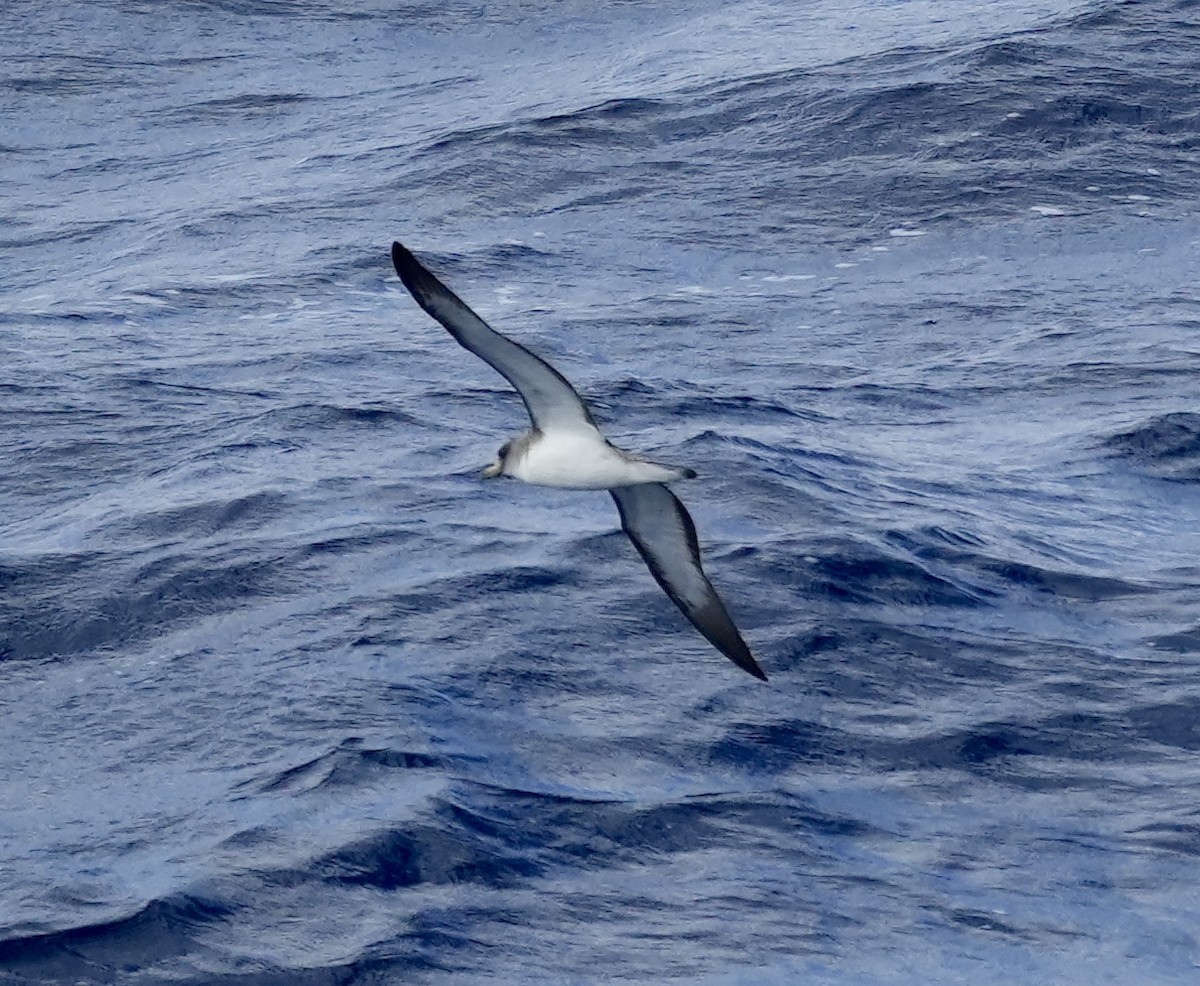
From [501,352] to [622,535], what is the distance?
4.84 meters

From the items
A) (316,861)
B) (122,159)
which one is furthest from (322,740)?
(122,159)

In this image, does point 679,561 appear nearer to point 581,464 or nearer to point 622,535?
point 581,464

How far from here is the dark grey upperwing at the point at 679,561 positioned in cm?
1140

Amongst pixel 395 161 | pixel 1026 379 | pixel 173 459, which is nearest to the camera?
pixel 173 459

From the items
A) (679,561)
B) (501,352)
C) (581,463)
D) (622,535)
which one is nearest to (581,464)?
(581,463)

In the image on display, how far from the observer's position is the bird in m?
9.47

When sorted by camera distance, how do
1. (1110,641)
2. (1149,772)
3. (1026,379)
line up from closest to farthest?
(1149,772) → (1110,641) → (1026,379)

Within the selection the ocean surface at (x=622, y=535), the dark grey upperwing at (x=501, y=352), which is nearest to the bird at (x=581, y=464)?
the dark grey upperwing at (x=501, y=352)


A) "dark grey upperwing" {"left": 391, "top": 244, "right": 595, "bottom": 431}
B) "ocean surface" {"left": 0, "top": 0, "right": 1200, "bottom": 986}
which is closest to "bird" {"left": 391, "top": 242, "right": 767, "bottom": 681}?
"dark grey upperwing" {"left": 391, "top": 244, "right": 595, "bottom": 431}

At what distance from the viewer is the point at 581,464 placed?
34.5ft

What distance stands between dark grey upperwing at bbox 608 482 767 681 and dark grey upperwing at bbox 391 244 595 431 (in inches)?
41.4

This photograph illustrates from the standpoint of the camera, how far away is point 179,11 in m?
30.7

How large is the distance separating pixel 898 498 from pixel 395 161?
10894 mm

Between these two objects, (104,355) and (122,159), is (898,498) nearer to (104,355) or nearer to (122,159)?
(104,355)
